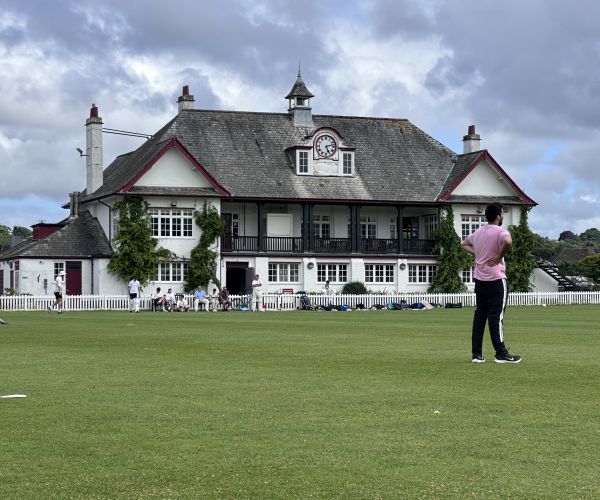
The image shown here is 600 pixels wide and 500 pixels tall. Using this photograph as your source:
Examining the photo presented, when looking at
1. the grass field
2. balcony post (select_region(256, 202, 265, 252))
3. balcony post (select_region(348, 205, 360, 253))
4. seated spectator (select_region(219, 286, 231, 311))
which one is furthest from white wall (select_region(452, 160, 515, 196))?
the grass field

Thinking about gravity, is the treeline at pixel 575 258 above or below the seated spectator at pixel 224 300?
above

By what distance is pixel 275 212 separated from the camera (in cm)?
6912

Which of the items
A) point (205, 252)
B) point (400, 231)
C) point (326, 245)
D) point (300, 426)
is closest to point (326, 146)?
point (326, 245)

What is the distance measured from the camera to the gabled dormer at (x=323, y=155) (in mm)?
69062

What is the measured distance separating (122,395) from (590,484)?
6644 millimetres

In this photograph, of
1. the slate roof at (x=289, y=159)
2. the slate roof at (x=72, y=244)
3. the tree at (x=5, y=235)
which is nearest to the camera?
the slate roof at (x=72, y=244)

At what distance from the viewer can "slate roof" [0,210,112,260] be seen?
63719mm

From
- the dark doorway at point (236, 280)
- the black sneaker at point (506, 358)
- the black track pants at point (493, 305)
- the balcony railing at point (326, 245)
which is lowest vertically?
the black sneaker at point (506, 358)

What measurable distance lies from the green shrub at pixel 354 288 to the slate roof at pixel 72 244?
13094mm

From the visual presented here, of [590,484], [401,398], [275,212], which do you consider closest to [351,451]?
[590,484]

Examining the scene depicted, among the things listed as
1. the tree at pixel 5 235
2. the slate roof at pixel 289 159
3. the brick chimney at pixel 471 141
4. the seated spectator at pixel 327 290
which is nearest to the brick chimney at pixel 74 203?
the slate roof at pixel 289 159

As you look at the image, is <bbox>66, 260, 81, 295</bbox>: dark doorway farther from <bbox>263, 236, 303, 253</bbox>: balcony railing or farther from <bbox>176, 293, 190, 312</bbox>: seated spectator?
<bbox>263, 236, 303, 253</bbox>: balcony railing

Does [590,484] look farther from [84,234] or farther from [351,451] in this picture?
[84,234]

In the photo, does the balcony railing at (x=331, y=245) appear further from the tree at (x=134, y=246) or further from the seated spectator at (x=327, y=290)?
the tree at (x=134, y=246)
